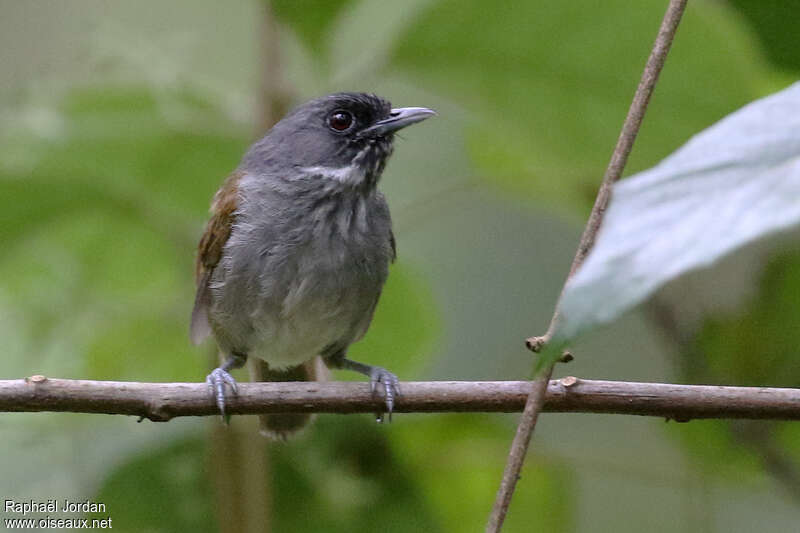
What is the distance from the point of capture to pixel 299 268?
11.9 ft

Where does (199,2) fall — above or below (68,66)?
above

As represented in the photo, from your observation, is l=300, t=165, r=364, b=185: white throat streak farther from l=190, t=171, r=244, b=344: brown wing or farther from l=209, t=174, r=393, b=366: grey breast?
l=190, t=171, r=244, b=344: brown wing

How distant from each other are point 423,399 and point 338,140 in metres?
1.98

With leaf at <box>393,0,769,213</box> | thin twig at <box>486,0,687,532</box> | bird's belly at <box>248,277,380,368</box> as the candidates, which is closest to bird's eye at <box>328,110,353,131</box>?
bird's belly at <box>248,277,380,368</box>

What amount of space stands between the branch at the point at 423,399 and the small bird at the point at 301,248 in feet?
3.66

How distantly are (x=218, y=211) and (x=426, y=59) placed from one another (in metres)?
1.11

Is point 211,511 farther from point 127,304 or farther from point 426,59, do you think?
point 426,59

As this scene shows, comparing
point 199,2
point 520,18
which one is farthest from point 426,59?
Result: point 199,2

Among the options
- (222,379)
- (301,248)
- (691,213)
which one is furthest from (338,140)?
(691,213)

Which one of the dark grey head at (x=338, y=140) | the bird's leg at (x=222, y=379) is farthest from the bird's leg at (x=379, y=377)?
the dark grey head at (x=338, y=140)

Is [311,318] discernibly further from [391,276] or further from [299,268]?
[391,276]

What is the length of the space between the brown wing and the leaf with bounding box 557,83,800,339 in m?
2.94

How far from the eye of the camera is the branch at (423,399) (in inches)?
76.2

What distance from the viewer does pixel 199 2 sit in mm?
5734
